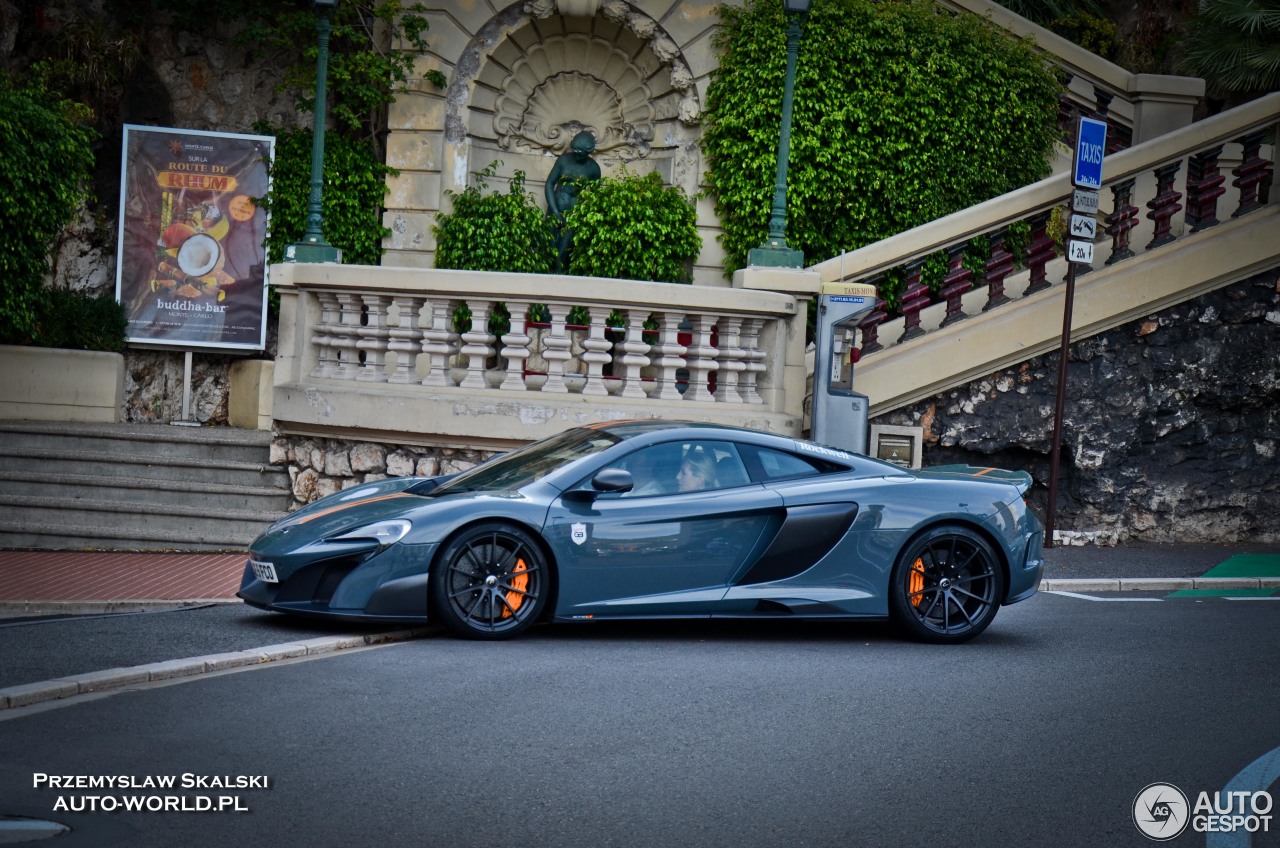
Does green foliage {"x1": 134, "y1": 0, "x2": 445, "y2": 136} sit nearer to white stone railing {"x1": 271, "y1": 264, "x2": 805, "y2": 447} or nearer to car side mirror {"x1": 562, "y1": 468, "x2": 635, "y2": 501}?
white stone railing {"x1": 271, "y1": 264, "x2": 805, "y2": 447}

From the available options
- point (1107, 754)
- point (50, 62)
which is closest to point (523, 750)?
point (1107, 754)

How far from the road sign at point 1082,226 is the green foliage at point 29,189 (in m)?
10.1

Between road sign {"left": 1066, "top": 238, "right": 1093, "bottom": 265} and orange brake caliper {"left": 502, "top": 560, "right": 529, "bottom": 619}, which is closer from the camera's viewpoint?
orange brake caliper {"left": 502, "top": 560, "right": 529, "bottom": 619}

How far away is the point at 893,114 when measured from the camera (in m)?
17.1

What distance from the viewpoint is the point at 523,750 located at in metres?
5.76

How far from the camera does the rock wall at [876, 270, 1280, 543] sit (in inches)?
526

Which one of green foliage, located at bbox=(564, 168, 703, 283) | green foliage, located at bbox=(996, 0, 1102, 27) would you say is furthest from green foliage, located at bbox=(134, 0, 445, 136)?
green foliage, located at bbox=(996, 0, 1102, 27)

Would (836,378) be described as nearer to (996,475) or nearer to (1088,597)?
(1088,597)

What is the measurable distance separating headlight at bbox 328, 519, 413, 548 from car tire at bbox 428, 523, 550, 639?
26cm

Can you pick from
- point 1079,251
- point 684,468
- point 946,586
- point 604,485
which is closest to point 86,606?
point 604,485

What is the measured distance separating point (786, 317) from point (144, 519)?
592 centimetres

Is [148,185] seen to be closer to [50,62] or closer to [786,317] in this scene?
[50,62]

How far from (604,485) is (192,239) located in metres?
9.92

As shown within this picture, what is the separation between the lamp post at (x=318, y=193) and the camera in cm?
1289
